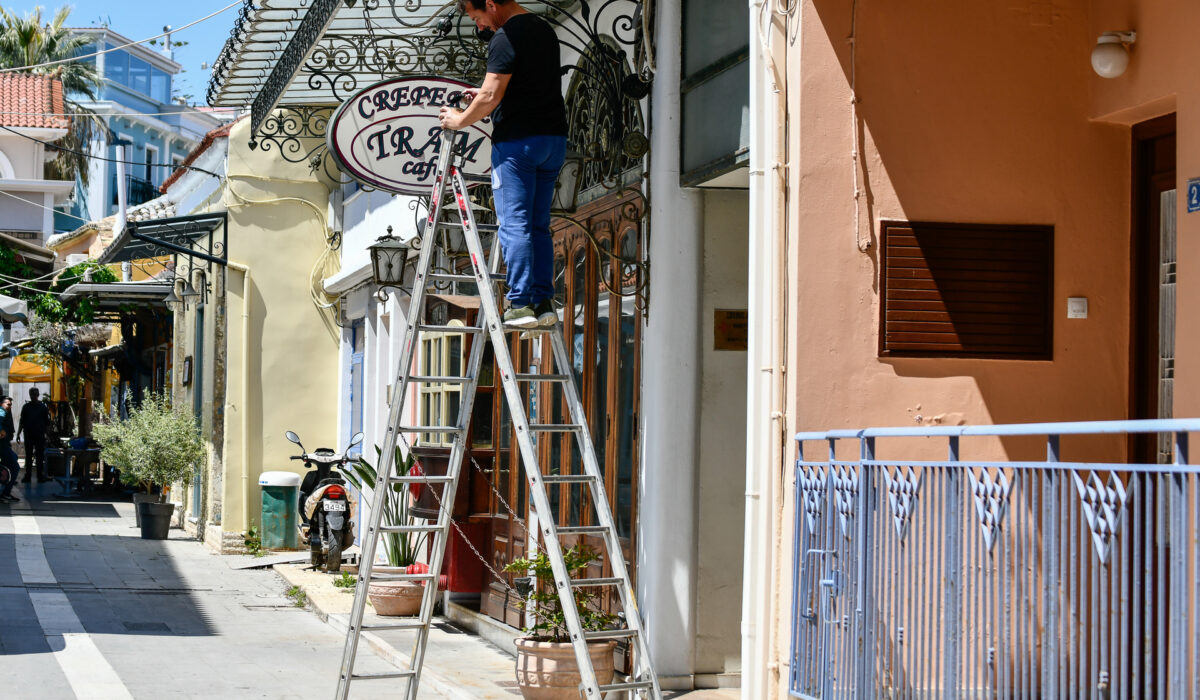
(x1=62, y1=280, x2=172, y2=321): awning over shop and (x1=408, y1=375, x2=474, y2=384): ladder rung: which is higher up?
(x1=62, y1=280, x2=172, y2=321): awning over shop

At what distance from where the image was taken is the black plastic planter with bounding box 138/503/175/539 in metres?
20.1

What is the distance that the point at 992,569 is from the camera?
4.65 m

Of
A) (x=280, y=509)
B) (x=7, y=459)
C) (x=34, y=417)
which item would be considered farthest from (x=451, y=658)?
(x=34, y=417)

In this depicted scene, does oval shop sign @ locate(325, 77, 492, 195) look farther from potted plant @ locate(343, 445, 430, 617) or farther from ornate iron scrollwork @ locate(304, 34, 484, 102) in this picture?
potted plant @ locate(343, 445, 430, 617)

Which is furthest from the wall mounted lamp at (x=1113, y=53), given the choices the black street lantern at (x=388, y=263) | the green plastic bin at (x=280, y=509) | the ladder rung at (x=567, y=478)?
the green plastic bin at (x=280, y=509)

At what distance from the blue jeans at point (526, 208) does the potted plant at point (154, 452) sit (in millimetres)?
14212

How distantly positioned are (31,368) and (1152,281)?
34.5 meters

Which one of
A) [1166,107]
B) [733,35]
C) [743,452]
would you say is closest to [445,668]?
[743,452]

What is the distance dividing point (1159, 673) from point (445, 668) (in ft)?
22.7

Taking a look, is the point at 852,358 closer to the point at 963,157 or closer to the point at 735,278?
the point at 963,157

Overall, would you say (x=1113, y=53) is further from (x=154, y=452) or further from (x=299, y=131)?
(x=154, y=452)

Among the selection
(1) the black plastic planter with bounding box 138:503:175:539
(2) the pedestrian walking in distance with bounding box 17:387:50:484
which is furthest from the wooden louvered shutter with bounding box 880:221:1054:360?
(2) the pedestrian walking in distance with bounding box 17:387:50:484

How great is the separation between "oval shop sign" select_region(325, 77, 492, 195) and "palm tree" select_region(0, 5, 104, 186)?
36672mm

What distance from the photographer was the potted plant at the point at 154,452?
2002cm
